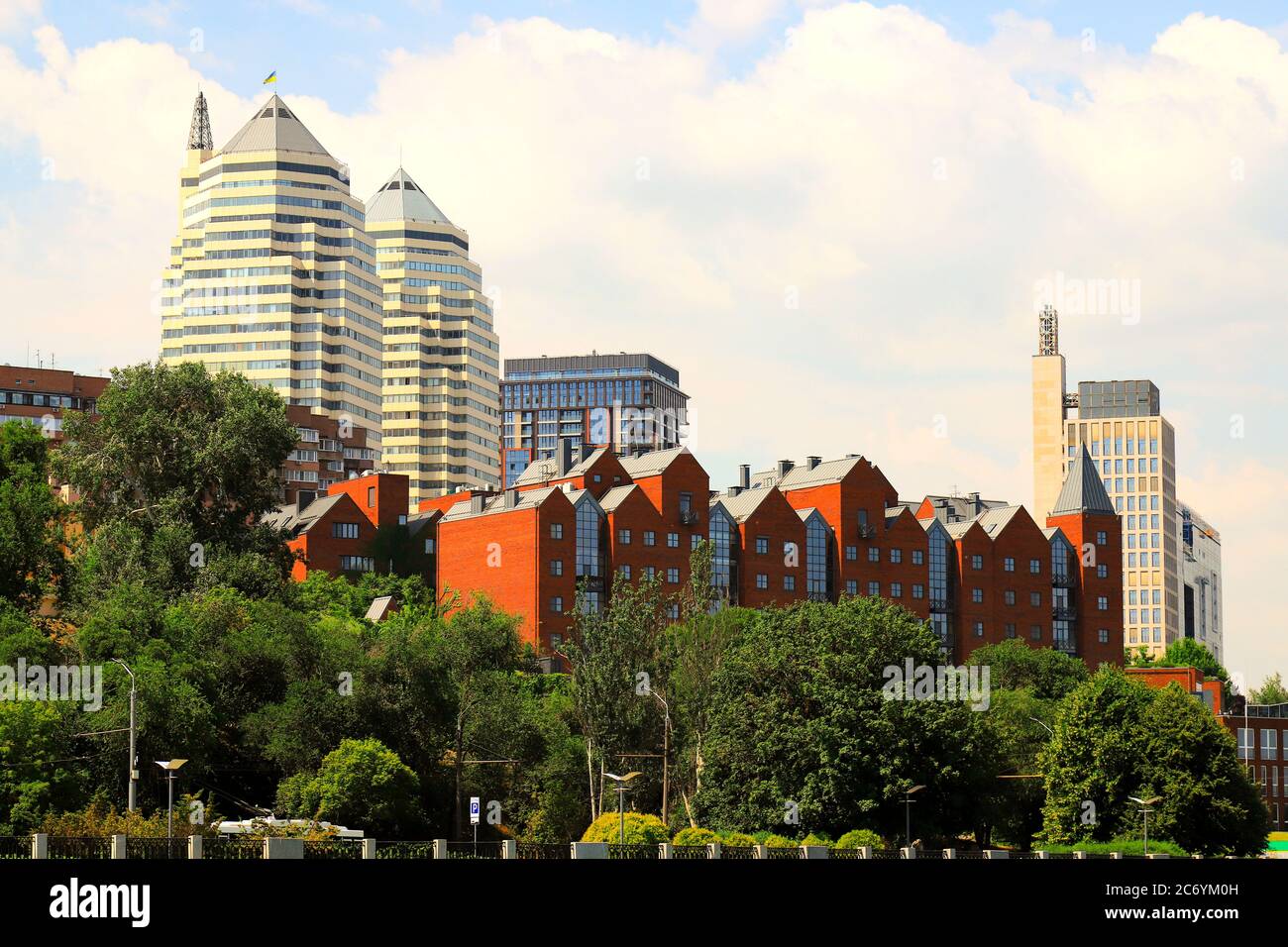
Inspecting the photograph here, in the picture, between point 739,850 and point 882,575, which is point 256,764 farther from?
point 882,575

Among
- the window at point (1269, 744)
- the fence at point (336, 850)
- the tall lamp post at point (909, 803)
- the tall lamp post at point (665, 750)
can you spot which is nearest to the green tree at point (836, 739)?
the tall lamp post at point (909, 803)

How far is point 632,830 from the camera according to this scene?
77562 mm

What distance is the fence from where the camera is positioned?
51594mm

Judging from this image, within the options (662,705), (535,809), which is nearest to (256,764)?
(535,809)

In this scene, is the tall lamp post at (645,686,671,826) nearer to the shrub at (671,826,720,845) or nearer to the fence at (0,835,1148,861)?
the shrub at (671,826,720,845)

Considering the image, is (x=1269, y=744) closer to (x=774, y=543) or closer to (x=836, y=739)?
(x=774, y=543)

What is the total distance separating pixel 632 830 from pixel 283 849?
28286 mm

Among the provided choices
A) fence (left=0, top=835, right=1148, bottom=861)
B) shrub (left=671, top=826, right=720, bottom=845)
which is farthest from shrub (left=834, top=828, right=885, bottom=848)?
fence (left=0, top=835, right=1148, bottom=861)

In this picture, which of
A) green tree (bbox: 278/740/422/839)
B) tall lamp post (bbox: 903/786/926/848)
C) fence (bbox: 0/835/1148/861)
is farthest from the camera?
tall lamp post (bbox: 903/786/926/848)

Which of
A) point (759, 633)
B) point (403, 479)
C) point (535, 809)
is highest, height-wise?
point (403, 479)

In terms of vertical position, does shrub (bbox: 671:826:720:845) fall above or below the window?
above

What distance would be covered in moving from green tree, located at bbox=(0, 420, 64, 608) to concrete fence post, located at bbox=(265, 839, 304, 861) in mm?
46111
